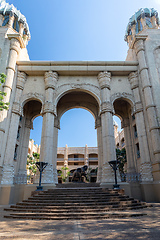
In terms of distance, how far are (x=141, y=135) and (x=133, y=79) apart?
6.25 meters

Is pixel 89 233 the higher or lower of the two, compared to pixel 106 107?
lower

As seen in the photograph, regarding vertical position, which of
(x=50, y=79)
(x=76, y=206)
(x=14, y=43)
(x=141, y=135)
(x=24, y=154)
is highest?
(x=14, y=43)

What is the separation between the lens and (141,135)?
15.1 metres

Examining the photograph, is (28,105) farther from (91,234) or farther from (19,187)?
(91,234)

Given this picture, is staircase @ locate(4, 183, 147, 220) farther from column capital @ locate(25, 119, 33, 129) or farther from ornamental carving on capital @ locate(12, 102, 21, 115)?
column capital @ locate(25, 119, 33, 129)

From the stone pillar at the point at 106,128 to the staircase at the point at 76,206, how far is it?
8.38 feet

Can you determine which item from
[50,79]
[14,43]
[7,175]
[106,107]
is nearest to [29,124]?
[50,79]

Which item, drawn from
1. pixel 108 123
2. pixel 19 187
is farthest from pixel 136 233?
pixel 19 187

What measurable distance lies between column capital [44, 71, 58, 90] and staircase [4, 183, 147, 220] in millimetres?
10260

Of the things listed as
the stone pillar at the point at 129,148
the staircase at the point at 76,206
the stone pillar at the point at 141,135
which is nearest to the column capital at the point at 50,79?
the stone pillar at the point at 141,135

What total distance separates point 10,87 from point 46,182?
30.5ft

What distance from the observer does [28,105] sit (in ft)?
65.9

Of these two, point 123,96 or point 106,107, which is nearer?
point 106,107

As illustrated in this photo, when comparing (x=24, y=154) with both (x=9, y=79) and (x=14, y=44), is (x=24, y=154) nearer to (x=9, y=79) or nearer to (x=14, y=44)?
(x=9, y=79)
